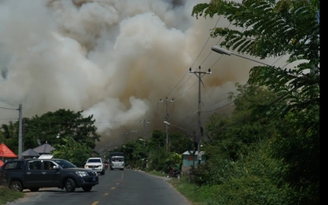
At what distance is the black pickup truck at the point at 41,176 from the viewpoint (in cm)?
2873

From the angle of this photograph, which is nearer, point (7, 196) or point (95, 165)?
point (7, 196)

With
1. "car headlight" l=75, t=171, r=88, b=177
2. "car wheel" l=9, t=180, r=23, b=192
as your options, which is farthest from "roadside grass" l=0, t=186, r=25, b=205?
"car headlight" l=75, t=171, r=88, b=177

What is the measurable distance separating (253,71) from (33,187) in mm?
22372

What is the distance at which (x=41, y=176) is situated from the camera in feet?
94.9

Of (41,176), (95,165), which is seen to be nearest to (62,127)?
(95,165)

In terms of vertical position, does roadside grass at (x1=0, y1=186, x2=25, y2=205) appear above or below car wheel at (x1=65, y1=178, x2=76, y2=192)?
below

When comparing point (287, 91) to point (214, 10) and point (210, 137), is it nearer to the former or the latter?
point (214, 10)

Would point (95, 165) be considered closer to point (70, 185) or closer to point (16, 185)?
point (70, 185)

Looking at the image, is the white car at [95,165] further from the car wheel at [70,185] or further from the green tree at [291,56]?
the green tree at [291,56]

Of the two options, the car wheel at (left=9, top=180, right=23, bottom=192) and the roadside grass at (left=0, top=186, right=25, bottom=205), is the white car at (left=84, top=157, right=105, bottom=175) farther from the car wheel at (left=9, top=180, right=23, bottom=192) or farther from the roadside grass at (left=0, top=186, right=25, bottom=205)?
the roadside grass at (left=0, top=186, right=25, bottom=205)

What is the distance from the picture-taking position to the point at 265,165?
16.6 m

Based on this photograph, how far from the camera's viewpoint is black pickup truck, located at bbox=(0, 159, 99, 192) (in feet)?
94.3

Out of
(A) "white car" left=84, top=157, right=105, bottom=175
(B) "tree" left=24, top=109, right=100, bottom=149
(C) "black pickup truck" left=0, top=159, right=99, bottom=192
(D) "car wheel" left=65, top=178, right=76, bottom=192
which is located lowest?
(D) "car wheel" left=65, top=178, right=76, bottom=192

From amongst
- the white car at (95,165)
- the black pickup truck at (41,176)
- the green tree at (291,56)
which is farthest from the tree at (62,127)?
the green tree at (291,56)
